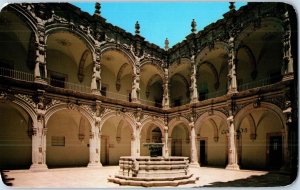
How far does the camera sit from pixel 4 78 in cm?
1279

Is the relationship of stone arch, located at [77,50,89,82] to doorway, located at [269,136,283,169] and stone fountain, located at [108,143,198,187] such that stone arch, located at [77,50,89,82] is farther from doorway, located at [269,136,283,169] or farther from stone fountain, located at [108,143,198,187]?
doorway, located at [269,136,283,169]

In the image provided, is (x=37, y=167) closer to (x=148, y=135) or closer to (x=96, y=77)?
(x=96, y=77)

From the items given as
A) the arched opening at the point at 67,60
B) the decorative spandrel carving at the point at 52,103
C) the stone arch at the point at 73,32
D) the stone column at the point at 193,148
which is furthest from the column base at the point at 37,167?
the stone column at the point at 193,148

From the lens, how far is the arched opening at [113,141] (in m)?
20.8

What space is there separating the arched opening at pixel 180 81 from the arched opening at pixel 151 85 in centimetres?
117

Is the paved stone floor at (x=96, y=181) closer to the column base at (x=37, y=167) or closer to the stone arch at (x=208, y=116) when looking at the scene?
the column base at (x=37, y=167)

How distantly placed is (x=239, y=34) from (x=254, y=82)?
10.8 ft

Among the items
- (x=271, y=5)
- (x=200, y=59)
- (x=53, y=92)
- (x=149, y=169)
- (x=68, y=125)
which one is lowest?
(x=149, y=169)

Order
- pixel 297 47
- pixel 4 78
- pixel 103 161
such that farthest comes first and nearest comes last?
1. pixel 103 161
2. pixel 4 78
3. pixel 297 47

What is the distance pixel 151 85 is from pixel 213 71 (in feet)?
20.4

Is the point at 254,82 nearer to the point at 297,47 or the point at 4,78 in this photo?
the point at 297,47

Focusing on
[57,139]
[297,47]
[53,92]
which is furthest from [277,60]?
[57,139]

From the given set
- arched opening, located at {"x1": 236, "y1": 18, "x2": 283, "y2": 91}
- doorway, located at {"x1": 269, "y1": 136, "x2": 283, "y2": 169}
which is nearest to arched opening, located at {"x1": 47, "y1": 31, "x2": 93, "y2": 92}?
arched opening, located at {"x1": 236, "y1": 18, "x2": 283, "y2": 91}

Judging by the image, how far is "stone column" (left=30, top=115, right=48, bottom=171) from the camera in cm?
1327
